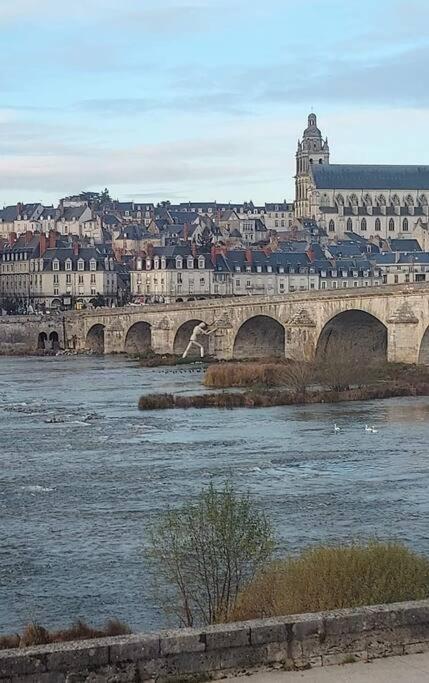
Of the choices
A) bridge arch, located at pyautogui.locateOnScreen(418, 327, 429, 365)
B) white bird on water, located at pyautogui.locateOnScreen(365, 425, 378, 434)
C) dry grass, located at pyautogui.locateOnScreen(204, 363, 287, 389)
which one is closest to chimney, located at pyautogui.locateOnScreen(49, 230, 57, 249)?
dry grass, located at pyautogui.locateOnScreen(204, 363, 287, 389)

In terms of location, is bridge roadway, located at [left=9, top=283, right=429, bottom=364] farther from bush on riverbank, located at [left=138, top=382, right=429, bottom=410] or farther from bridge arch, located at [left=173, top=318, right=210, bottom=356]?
bush on riverbank, located at [left=138, top=382, right=429, bottom=410]

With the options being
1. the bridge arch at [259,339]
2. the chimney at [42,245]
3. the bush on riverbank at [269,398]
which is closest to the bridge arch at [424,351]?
the bush on riverbank at [269,398]

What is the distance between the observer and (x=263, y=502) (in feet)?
67.8

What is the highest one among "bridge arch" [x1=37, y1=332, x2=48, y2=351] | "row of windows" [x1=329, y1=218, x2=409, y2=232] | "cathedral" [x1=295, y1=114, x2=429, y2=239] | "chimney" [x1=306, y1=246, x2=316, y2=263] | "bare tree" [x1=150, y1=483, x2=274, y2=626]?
"cathedral" [x1=295, y1=114, x2=429, y2=239]

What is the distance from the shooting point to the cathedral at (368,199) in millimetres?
142750

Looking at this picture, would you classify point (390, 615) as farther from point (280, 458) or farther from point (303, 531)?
point (280, 458)

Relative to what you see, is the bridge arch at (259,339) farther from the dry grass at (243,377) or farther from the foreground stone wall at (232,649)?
the foreground stone wall at (232,649)

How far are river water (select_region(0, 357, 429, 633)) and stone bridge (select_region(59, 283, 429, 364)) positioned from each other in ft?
32.0

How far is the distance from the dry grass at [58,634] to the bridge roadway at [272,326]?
35.7 m

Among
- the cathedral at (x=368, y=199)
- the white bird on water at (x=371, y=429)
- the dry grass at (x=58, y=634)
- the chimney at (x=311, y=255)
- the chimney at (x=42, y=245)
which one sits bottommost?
the white bird on water at (x=371, y=429)

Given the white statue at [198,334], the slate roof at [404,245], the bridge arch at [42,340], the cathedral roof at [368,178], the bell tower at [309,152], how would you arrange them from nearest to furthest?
the white statue at [198,334] < the bridge arch at [42,340] < the slate roof at [404,245] < the cathedral roof at [368,178] < the bell tower at [309,152]

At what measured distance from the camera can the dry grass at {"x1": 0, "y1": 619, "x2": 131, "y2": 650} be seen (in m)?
11.9

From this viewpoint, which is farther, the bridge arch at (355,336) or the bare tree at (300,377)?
the bridge arch at (355,336)

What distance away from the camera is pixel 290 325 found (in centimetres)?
5544
